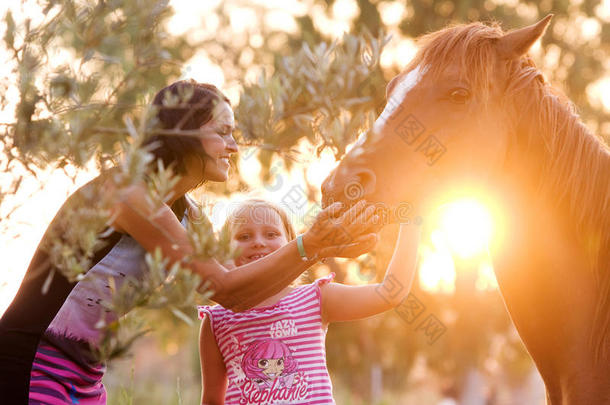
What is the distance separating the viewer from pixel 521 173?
253cm

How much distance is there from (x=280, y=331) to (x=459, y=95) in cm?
127

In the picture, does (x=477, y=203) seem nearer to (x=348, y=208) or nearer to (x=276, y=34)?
(x=348, y=208)

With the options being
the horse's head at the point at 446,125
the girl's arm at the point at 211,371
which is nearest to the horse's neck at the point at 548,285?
the horse's head at the point at 446,125

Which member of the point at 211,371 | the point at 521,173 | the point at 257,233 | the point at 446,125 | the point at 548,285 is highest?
the point at 257,233

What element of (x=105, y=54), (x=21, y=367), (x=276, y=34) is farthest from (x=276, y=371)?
(x=276, y=34)

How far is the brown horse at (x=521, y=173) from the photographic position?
2371 mm

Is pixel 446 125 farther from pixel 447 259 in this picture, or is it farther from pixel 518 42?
pixel 447 259

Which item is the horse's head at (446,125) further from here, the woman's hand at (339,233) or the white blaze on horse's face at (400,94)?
the woman's hand at (339,233)

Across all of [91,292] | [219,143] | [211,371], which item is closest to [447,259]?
[211,371]

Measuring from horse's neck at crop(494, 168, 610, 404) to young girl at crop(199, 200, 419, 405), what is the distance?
510mm

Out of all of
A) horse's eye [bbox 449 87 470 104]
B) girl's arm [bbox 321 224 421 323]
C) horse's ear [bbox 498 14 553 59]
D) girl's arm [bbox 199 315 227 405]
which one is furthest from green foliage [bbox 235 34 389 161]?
girl's arm [bbox 199 315 227 405]

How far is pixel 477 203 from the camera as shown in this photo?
2.71 meters

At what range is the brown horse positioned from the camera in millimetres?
2371

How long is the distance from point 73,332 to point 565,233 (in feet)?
5.92
